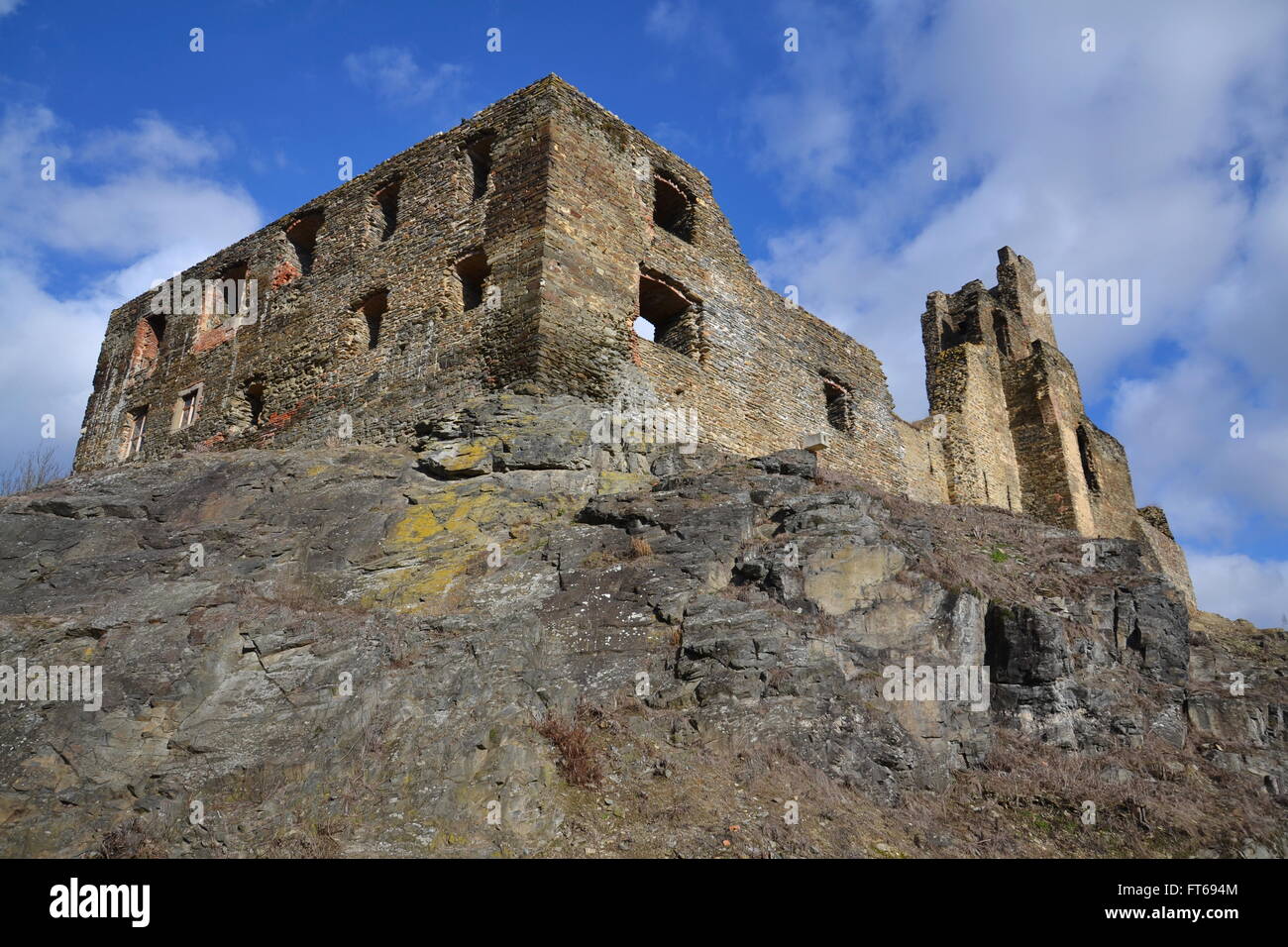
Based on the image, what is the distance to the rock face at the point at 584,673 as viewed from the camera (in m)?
7.36

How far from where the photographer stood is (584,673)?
928cm

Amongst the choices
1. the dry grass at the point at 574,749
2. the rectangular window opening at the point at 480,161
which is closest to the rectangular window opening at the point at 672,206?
the rectangular window opening at the point at 480,161

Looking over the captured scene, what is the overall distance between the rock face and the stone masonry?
2.61m

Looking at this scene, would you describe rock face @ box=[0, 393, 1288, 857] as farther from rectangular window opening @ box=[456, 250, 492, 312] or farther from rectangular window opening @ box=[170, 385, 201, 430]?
rectangular window opening @ box=[170, 385, 201, 430]

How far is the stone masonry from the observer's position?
15.6m

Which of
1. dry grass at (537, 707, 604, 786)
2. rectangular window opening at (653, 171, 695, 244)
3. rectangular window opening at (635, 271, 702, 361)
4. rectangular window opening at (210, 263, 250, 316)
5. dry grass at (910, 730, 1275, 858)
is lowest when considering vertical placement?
dry grass at (910, 730, 1275, 858)

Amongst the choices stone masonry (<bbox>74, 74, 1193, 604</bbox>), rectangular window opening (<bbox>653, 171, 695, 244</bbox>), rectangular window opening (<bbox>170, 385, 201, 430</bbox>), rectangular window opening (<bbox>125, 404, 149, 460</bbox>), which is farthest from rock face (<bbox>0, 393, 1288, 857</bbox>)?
rectangular window opening (<bbox>125, 404, 149, 460</bbox>)

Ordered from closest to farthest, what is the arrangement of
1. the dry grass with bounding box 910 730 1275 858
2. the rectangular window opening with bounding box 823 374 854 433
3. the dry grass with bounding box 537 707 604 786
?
the dry grass with bounding box 537 707 604 786 → the dry grass with bounding box 910 730 1275 858 → the rectangular window opening with bounding box 823 374 854 433

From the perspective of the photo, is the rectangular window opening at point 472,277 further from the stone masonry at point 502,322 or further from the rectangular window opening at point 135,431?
the rectangular window opening at point 135,431

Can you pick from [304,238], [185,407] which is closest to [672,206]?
[304,238]

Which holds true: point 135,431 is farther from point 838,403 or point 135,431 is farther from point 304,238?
point 838,403

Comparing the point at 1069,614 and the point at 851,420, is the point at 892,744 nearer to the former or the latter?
the point at 1069,614

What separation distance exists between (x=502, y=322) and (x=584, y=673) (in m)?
7.69

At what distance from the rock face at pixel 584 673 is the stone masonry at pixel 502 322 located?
261 cm
